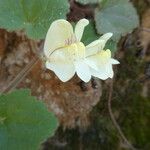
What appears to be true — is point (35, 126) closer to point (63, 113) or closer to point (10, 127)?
point (10, 127)

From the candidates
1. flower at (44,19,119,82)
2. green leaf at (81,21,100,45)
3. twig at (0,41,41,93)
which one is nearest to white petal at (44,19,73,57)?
flower at (44,19,119,82)

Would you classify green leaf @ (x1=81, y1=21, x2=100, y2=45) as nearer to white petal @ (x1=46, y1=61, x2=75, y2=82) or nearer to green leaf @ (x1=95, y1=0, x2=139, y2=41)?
green leaf @ (x1=95, y1=0, x2=139, y2=41)

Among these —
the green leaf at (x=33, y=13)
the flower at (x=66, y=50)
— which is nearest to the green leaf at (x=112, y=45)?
the green leaf at (x=33, y=13)

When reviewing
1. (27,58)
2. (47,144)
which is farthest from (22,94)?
(47,144)

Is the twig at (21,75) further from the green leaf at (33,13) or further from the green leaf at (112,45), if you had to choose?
the green leaf at (112,45)

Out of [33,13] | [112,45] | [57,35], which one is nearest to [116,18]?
[112,45]

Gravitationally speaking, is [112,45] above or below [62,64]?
below

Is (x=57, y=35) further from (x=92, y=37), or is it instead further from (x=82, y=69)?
(x=92, y=37)
